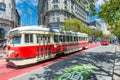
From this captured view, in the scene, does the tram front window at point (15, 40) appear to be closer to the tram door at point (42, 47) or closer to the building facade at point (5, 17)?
the tram door at point (42, 47)

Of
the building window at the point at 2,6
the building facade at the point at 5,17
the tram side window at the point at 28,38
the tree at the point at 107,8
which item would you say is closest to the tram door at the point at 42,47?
the tram side window at the point at 28,38

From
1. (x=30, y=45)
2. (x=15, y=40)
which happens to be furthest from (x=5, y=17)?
(x=30, y=45)

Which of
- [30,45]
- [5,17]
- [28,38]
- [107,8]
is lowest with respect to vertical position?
[30,45]

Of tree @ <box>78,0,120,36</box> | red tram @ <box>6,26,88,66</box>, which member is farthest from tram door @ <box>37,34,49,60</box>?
tree @ <box>78,0,120,36</box>

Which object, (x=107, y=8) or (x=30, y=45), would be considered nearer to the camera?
(x=30, y=45)

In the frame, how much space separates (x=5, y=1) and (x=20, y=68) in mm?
36164

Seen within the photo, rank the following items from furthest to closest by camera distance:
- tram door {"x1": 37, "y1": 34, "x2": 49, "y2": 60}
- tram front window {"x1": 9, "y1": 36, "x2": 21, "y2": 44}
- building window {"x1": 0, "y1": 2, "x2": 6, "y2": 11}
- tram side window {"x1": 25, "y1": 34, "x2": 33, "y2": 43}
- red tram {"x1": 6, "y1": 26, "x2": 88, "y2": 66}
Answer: building window {"x1": 0, "y1": 2, "x2": 6, "y2": 11}, tram door {"x1": 37, "y1": 34, "x2": 49, "y2": 60}, tram side window {"x1": 25, "y1": 34, "x2": 33, "y2": 43}, tram front window {"x1": 9, "y1": 36, "x2": 21, "y2": 44}, red tram {"x1": 6, "y1": 26, "x2": 88, "y2": 66}

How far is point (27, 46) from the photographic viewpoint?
543 inches

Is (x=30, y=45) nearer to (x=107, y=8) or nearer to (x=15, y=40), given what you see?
(x=15, y=40)

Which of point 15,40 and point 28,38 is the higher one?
point 28,38

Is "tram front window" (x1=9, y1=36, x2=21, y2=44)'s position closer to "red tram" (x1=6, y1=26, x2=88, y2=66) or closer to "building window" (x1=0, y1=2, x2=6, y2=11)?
"red tram" (x1=6, y1=26, x2=88, y2=66)

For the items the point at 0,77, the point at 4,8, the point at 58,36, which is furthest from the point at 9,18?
the point at 0,77

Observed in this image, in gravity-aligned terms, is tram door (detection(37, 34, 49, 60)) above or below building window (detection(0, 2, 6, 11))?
below

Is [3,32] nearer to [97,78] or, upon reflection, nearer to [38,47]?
[38,47]
